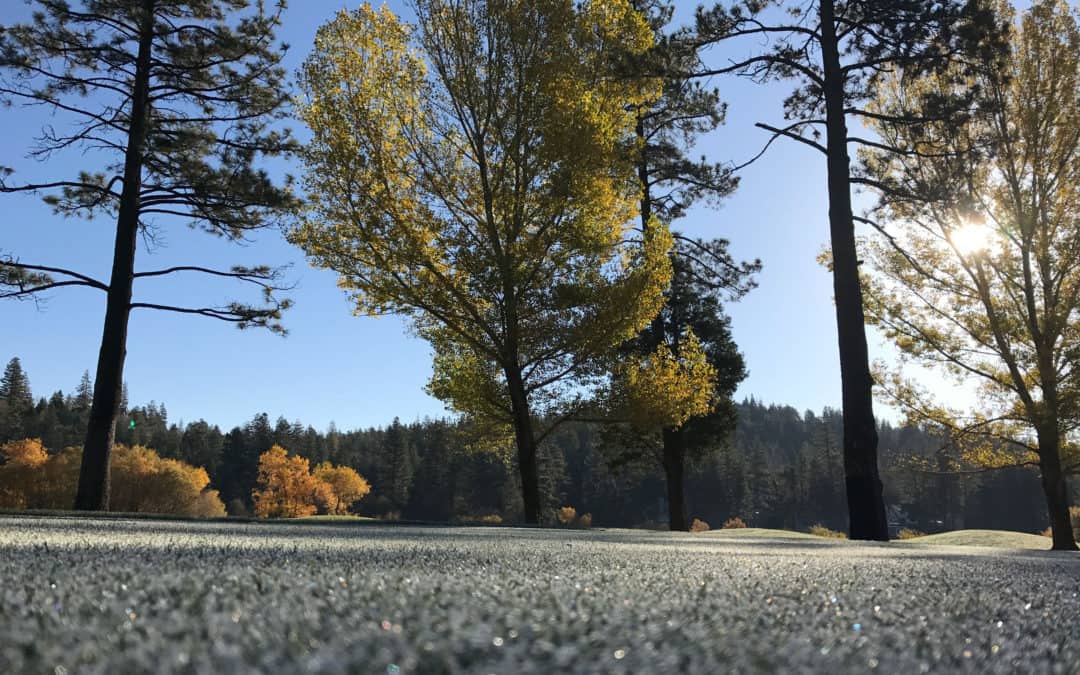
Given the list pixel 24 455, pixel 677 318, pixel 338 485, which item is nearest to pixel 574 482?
pixel 338 485

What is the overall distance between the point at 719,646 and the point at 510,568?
0.72 meters

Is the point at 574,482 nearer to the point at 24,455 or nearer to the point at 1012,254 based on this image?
the point at 24,455

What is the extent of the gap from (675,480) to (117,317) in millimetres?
13608

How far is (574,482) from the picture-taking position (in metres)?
98.9

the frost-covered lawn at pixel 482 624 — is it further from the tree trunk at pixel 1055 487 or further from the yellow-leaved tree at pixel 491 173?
the tree trunk at pixel 1055 487

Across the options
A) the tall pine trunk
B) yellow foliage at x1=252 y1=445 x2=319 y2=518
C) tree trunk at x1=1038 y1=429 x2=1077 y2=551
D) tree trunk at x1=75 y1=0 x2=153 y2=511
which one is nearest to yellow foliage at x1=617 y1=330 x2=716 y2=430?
the tall pine trunk

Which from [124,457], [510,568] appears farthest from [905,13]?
[124,457]

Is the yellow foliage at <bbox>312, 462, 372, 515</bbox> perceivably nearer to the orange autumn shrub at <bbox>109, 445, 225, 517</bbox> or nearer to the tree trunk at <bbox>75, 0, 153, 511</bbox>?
the orange autumn shrub at <bbox>109, 445, 225, 517</bbox>

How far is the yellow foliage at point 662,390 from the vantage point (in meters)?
11.1

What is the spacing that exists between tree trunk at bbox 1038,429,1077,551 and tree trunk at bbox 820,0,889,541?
24.2 feet

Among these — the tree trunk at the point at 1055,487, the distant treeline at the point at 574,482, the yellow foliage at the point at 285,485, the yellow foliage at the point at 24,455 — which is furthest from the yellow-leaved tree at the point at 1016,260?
the yellow foliage at the point at 285,485

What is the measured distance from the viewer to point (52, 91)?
11094mm

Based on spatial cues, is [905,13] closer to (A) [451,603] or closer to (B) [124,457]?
(A) [451,603]

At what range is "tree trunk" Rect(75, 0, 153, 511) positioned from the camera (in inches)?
397
